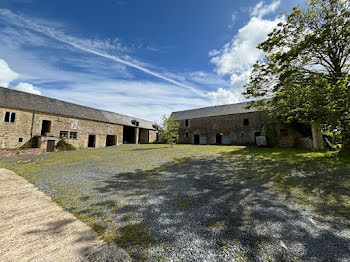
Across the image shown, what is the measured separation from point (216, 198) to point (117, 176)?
467cm

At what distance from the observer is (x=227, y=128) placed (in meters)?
24.4

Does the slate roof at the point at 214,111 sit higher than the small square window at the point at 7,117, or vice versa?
the slate roof at the point at 214,111

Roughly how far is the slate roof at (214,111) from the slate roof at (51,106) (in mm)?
11649

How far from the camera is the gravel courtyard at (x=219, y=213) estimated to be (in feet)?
8.17

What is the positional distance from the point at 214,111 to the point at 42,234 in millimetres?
26553

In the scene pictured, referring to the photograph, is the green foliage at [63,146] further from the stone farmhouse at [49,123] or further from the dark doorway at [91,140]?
the dark doorway at [91,140]

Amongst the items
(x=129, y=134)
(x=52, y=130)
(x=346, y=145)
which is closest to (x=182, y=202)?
(x=346, y=145)

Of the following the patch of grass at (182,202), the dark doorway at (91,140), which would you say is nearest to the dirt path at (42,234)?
the patch of grass at (182,202)

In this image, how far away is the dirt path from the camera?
8.04 feet

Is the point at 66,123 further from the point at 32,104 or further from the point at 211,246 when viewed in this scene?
the point at 211,246

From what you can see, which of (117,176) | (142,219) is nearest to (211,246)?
(142,219)

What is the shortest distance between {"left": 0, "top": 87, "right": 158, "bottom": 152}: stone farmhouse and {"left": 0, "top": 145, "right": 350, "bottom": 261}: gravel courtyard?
15202 millimetres

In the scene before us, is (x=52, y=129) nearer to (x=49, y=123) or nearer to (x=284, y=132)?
(x=49, y=123)

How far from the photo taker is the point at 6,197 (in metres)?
4.86
